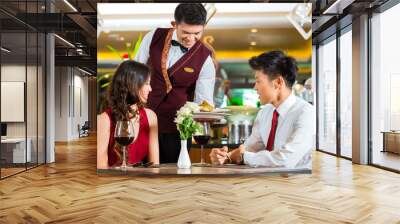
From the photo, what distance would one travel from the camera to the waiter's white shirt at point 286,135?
498 cm

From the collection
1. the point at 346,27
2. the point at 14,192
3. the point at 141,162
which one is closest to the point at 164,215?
the point at 141,162

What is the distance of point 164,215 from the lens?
358cm

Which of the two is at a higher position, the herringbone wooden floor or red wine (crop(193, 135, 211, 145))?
red wine (crop(193, 135, 211, 145))

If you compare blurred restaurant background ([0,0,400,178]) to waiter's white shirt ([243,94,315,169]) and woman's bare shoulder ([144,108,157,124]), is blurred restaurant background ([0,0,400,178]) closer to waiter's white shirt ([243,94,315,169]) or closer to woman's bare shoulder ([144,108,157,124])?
waiter's white shirt ([243,94,315,169])

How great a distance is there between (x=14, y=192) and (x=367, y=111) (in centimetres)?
560

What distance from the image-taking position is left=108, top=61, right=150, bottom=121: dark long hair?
5.09 m

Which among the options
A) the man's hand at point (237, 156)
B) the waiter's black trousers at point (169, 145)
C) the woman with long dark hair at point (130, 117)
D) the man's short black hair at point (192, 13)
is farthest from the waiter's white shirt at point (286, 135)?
the man's short black hair at point (192, 13)

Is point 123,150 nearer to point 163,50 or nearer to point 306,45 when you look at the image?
point 163,50

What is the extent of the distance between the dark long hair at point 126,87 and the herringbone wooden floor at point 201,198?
0.87m

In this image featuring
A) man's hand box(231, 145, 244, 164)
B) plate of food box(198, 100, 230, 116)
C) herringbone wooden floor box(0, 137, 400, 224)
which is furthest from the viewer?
plate of food box(198, 100, 230, 116)

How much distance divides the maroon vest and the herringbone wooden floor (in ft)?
2.59

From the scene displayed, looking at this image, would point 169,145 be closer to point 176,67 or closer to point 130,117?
point 130,117

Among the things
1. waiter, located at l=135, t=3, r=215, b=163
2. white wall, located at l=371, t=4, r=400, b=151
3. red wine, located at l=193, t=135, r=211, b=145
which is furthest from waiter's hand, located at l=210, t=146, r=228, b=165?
white wall, located at l=371, t=4, r=400, b=151

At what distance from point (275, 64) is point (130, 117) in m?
2.00
